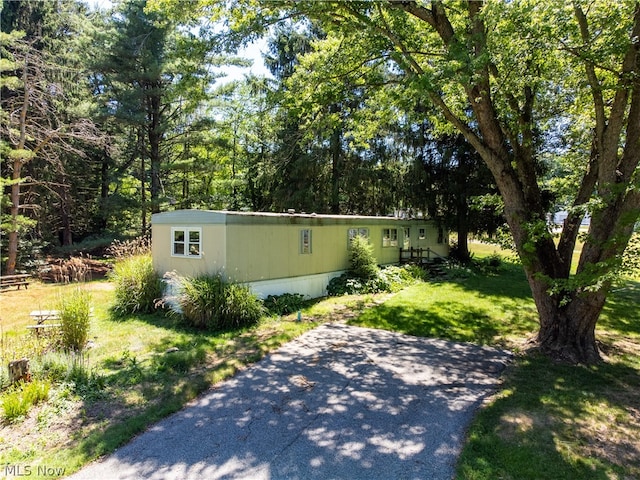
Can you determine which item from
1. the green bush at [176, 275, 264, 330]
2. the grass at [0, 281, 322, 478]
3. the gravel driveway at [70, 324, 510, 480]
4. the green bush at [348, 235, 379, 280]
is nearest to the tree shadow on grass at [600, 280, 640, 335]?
the gravel driveway at [70, 324, 510, 480]

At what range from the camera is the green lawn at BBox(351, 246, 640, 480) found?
333cm

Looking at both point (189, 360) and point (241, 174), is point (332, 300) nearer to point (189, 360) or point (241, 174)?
point (189, 360)

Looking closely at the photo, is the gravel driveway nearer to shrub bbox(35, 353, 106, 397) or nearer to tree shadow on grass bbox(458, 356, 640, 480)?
tree shadow on grass bbox(458, 356, 640, 480)

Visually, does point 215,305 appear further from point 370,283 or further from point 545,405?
point 545,405

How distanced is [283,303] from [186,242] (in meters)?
2.96

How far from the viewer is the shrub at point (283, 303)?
9266mm

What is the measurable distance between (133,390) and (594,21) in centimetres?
861

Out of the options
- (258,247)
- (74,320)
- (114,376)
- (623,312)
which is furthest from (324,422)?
(623,312)

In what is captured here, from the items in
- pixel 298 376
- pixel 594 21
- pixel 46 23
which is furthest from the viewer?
pixel 46 23

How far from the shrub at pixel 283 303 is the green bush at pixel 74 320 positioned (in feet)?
13.2

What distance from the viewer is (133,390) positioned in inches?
189

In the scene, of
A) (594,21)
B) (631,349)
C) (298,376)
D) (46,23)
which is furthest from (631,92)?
(46,23)

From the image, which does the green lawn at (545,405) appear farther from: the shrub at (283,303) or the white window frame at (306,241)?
the white window frame at (306,241)

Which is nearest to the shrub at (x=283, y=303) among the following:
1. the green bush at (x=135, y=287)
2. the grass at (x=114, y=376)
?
the grass at (x=114, y=376)
